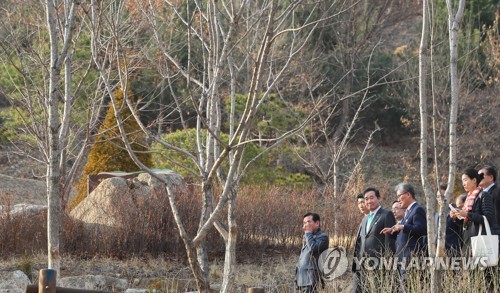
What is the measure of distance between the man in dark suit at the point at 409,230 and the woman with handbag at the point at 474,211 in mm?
322

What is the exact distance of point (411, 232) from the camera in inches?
281

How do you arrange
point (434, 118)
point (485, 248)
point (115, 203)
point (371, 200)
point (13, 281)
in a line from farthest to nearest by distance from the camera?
point (115, 203)
point (13, 281)
point (371, 200)
point (485, 248)
point (434, 118)

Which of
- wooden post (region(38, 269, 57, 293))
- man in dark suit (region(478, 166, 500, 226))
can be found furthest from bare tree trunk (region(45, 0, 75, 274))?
man in dark suit (region(478, 166, 500, 226))

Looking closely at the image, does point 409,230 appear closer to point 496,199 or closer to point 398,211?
point 398,211

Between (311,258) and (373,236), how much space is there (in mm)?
595

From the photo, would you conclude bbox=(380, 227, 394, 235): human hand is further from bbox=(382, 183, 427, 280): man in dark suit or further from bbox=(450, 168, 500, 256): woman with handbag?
bbox=(450, 168, 500, 256): woman with handbag

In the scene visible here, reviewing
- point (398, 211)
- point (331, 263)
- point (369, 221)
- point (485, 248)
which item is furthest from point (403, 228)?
point (331, 263)

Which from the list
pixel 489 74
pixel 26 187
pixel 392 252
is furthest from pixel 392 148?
pixel 392 252

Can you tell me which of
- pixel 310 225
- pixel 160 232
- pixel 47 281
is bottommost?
pixel 47 281

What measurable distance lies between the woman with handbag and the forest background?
47.2 inches

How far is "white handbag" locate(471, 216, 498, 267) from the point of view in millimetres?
6711

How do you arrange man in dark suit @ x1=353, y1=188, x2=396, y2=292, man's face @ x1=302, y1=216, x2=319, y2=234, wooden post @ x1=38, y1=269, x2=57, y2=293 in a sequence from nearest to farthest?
wooden post @ x1=38, y1=269, x2=57, y2=293
man in dark suit @ x1=353, y1=188, x2=396, y2=292
man's face @ x1=302, y1=216, x2=319, y2=234

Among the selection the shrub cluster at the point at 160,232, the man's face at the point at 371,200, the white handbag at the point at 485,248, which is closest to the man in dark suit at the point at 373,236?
the man's face at the point at 371,200

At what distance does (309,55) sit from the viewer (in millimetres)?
25391
